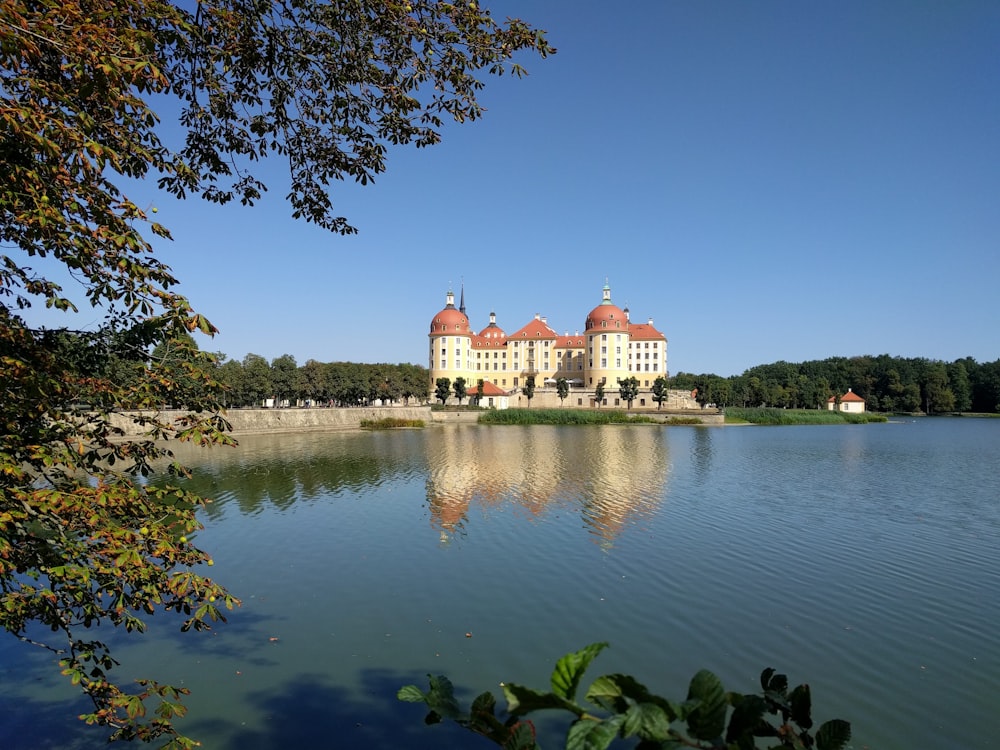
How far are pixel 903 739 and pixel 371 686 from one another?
5435 mm

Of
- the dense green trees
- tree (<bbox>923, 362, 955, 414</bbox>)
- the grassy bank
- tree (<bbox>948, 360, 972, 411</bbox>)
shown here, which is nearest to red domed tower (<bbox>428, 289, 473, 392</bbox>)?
the dense green trees

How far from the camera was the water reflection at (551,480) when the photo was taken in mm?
15841

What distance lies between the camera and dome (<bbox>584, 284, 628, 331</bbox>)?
8238 cm

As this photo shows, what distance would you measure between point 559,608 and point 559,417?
173 feet

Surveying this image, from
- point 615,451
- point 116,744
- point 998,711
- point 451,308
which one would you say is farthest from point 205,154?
point 451,308

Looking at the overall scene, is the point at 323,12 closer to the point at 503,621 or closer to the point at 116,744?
the point at 116,744

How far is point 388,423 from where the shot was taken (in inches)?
2203

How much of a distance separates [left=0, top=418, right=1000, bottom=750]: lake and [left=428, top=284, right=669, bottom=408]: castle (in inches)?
2419

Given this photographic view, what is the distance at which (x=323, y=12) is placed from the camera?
5020mm

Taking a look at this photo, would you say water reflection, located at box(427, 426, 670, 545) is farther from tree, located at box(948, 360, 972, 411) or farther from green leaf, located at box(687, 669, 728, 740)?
tree, located at box(948, 360, 972, 411)

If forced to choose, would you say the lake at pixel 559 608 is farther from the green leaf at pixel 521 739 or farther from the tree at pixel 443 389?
the tree at pixel 443 389

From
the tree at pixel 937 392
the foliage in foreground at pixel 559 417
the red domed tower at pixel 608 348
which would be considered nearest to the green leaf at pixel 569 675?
the foliage in foreground at pixel 559 417

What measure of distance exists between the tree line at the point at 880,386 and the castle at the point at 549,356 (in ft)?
32.4

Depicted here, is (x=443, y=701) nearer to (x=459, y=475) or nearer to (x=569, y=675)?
(x=569, y=675)
